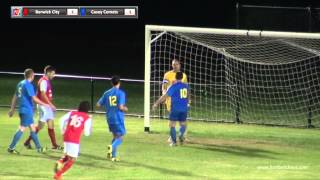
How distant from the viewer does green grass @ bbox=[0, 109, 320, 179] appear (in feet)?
39.3

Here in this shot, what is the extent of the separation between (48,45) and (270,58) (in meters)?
31.6

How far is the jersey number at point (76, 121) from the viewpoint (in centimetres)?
1101

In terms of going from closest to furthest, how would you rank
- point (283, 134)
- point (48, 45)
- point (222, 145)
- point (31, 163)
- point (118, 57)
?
point (31, 163) < point (222, 145) < point (283, 134) < point (118, 57) < point (48, 45)

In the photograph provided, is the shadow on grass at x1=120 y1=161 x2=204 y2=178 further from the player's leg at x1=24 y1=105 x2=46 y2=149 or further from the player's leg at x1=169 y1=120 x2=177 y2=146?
the player's leg at x1=24 y1=105 x2=46 y2=149

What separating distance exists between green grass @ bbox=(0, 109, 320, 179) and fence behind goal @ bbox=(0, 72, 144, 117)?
4.25m

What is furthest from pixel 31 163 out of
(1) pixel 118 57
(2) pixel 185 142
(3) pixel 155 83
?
(1) pixel 118 57

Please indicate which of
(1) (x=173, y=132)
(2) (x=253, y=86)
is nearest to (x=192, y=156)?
(1) (x=173, y=132)

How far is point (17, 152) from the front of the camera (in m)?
14.1

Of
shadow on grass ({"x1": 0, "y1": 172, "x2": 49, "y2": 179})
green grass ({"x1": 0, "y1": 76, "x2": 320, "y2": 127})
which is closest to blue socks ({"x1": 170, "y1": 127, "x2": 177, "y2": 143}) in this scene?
shadow on grass ({"x1": 0, "y1": 172, "x2": 49, "y2": 179})

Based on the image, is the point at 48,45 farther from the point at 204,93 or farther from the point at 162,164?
the point at 162,164

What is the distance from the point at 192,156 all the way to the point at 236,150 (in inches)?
55.8

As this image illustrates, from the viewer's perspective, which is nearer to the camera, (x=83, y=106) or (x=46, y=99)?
(x=83, y=106)

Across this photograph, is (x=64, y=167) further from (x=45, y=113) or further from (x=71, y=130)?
(x=45, y=113)

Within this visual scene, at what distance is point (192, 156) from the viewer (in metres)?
13.9
